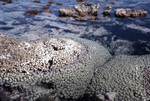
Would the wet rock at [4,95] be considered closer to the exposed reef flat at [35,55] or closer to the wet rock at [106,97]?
the exposed reef flat at [35,55]

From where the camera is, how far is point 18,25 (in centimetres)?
773

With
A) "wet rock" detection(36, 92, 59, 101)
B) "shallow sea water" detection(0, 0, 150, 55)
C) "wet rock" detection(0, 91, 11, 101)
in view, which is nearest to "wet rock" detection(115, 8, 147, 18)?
"shallow sea water" detection(0, 0, 150, 55)

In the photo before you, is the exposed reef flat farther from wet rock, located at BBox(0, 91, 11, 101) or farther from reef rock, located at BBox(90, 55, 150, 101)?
reef rock, located at BBox(90, 55, 150, 101)

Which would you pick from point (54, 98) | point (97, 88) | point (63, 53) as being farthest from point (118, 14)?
point (54, 98)

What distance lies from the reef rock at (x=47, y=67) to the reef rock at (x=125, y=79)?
366 millimetres

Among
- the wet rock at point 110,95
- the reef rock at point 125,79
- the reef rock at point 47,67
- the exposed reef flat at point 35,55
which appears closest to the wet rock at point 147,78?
the reef rock at point 125,79

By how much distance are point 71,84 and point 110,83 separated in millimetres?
1029

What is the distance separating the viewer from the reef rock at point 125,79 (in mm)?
3176

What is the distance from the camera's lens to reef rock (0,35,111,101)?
11.2 ft

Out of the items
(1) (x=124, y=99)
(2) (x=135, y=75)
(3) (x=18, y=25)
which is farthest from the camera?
(3) (x=18, y=25)

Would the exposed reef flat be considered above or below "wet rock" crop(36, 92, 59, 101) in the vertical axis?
above

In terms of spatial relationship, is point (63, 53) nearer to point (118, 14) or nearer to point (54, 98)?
point (54, 98)

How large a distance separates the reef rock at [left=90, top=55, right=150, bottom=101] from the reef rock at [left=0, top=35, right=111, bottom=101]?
37 centimetres

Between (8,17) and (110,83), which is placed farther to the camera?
(8,17)
